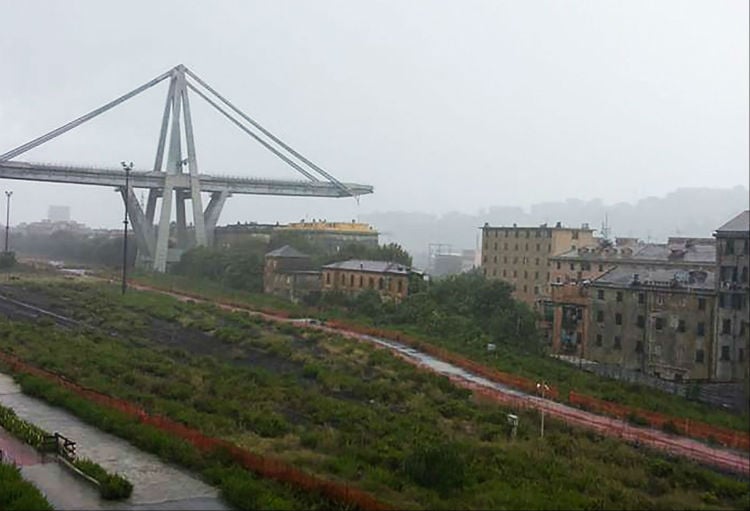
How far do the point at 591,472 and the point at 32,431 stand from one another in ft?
10.4

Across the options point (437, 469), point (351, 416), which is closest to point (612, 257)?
point (351, 416)

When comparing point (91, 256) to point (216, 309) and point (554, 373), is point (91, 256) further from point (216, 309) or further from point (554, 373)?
point (554, 373)

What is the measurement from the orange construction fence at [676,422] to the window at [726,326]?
0.34m

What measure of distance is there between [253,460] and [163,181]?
1560cm

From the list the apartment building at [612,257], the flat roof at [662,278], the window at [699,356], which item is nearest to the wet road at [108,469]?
the window at [699,356]

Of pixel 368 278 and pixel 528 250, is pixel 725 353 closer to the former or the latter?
pixel 368 278

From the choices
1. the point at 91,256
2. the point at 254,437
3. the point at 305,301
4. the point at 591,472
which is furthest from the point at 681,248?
the point at 91,256

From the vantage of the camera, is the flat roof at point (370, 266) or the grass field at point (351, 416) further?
the flat roof at point (370, 266)

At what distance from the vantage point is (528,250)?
16938 mm

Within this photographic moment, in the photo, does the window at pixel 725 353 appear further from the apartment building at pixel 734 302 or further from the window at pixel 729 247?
the window at pixel 729 247

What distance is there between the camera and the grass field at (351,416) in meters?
3.55

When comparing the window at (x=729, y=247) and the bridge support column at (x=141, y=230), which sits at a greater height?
the bridge support column at (x=141, y=230)

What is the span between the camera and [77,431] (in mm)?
5059

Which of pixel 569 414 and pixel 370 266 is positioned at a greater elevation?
pixel 370 266
